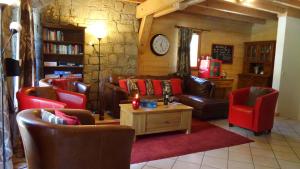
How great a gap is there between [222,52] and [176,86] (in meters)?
2.32

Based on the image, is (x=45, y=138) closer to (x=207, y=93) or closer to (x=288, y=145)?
(x=288, y=145)

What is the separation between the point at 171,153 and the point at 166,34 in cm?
375

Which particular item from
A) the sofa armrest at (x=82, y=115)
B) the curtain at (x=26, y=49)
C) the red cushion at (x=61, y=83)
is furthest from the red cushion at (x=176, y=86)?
the sofa armrest at (x=82, y=115)

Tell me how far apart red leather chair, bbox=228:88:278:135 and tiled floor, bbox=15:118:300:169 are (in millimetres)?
180

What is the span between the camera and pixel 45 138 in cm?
159

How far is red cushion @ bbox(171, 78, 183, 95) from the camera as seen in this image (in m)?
5.55

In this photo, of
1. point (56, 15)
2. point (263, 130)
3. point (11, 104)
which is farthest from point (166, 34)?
point (11, 104)

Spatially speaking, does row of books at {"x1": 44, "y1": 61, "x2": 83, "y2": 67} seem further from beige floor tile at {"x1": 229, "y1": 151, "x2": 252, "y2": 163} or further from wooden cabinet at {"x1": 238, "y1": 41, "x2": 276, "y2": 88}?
wooden cabinet at {"x1": 238, "y1": 41, "x2": 276, "y2": 88}

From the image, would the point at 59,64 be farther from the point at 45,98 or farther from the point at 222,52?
the point at 222,52

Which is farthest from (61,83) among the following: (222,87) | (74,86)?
(222,87)

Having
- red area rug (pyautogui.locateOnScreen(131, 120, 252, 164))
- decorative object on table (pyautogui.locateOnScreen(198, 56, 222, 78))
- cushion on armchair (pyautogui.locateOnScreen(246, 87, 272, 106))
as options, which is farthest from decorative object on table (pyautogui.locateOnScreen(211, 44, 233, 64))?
red area rug (pyautogui.locateOnScreen(131, 120, 252, 164))

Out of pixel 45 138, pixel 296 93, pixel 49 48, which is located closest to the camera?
pixel 45 138

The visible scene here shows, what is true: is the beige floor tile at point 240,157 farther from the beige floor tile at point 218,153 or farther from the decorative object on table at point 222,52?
the decorative object on table at point 222,52

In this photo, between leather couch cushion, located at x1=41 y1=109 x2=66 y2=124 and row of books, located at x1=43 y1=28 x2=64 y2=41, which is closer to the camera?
leather couch cushion, located at x1=41 y1=109 x2=66 y2=124
